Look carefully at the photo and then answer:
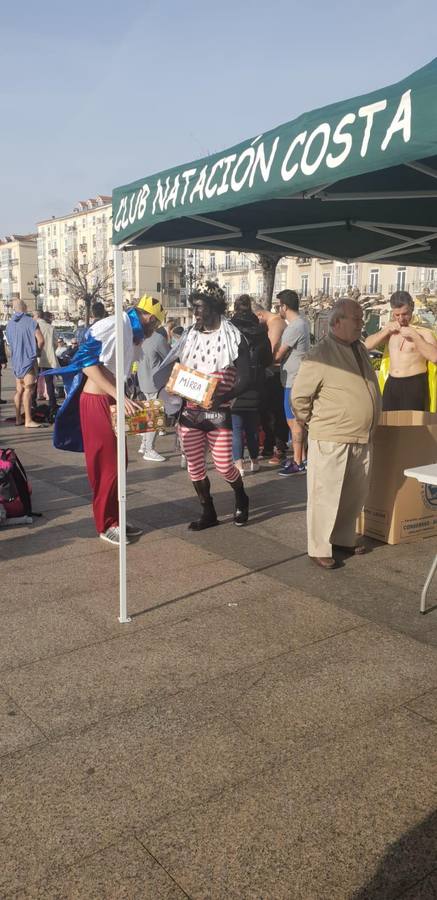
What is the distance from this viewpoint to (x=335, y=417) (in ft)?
14.9

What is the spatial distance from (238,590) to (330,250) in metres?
3.53

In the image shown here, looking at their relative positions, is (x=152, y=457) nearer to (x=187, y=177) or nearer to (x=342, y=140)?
(x=187, y=177)

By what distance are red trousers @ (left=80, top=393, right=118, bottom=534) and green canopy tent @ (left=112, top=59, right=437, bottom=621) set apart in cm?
118

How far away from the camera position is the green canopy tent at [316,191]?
8.72 feet

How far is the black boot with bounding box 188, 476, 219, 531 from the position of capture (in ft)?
18.1

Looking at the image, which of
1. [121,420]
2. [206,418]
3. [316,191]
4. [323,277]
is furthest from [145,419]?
[323,277]

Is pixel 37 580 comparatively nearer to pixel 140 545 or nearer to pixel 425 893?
pixel 140 545

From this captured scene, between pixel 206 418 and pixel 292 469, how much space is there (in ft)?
8.33

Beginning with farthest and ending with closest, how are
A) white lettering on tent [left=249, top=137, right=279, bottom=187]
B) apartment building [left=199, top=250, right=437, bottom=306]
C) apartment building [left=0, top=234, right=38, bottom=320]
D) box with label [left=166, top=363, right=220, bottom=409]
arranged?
1. apartment building [left=0, top=234, right=38, bottom=320]
2. apartment building [left=199, top=250, right=437, bottom=306]
3. box with label [left=166, top=363, right=220, bottom=409]
4. white lettering on tent [left=249, top=137, right=279, bottom=187]

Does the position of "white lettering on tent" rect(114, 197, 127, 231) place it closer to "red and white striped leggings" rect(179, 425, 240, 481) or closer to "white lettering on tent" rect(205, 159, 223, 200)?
"white lettering on tent" rect(205, 159, 223, 200)

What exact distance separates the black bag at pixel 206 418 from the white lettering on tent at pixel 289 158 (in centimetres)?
235

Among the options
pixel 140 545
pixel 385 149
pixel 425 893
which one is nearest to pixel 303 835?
pixel 425 893

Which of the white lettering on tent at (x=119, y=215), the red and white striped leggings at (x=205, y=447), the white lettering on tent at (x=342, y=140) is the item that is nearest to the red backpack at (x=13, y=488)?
the red and white striped leggings at (x=205, y=447)

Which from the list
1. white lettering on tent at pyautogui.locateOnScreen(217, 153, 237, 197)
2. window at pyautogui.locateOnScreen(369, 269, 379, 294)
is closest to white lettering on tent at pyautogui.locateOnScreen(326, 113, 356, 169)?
white lettering on tent at pyautogui.locateOnScreen(217, 153, 237, 197)
